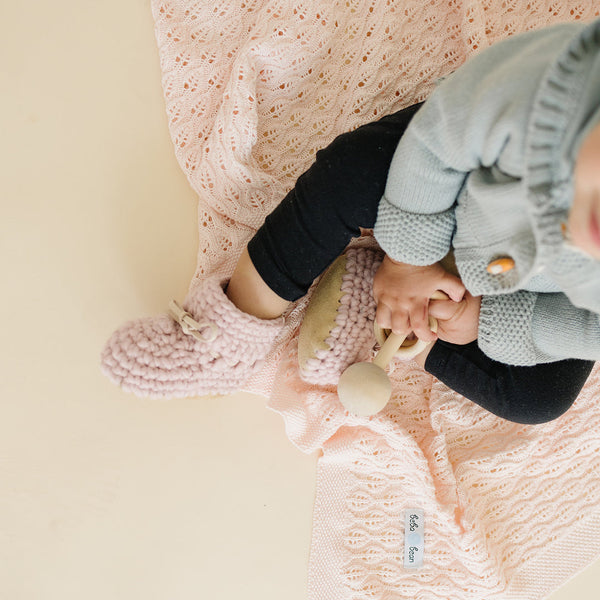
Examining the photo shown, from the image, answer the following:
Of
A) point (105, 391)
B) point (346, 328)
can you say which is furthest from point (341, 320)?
point (105, 391)

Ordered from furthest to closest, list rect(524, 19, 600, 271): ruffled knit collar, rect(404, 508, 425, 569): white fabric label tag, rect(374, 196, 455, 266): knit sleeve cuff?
1. rect(404, 508, 425, 569): white fabric label tag
2. rect(374, 196, 455, 266): knit sleeve cuff
3. rect(524, 19, 600, 271): ruffled knit collar

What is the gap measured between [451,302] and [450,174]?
0.69 feet

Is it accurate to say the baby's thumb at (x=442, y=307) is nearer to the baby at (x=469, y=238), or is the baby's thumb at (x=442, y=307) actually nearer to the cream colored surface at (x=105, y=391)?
the baby at (x=469, y=238)

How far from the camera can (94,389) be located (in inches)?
35.1

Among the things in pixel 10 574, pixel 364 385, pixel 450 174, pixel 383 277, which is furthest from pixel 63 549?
pixel 450 174

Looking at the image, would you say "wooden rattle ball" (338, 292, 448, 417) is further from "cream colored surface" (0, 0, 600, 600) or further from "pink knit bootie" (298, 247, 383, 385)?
"cream colored surface" (0, 0, 600, 600)

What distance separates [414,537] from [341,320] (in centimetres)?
39

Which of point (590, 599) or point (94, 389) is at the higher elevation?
point (94, 389)

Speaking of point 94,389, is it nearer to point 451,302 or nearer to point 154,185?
point 154,185

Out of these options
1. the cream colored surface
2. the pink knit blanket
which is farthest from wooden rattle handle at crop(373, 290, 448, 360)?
the cream colored surface

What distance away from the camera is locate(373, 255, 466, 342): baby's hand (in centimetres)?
79

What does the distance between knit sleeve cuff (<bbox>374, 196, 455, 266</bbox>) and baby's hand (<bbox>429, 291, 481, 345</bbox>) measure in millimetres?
92

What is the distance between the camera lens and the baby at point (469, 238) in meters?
0.54

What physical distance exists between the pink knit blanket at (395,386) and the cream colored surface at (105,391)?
55mm
